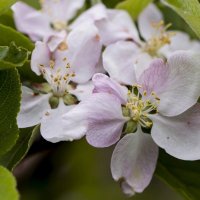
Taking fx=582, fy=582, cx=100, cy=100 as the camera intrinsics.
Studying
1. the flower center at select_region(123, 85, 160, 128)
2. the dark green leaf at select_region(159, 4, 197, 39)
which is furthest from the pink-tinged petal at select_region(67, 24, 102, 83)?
the dark green leaf at select_region(159, 4, 197, 39)

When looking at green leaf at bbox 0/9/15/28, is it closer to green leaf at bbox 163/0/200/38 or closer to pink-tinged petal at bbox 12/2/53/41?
pink-tinged petal at bbox 12/2/53/41

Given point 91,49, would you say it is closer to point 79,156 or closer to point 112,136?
point 112,136

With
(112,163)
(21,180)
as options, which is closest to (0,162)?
(112,163)

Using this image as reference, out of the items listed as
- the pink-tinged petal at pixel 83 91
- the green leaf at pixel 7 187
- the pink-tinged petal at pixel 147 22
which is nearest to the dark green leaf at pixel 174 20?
the pink-tinged petal at pixel 147 22

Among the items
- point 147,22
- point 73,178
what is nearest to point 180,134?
point 147,22

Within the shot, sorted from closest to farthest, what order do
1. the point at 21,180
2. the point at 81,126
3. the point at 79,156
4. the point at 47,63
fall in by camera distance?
1. the point at 81,126
2. the point at 47,63
3. the point at 21,180
4. the point at 79,156

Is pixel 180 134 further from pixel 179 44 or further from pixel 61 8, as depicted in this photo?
pixel 61 8
